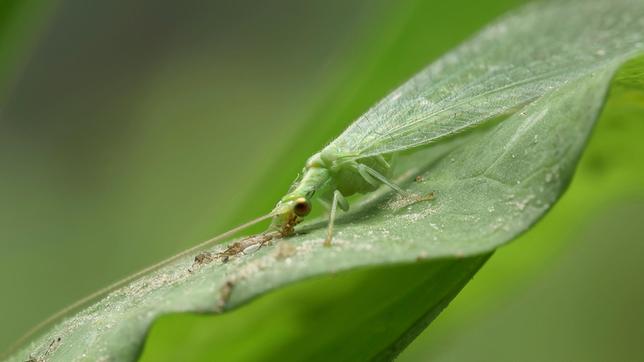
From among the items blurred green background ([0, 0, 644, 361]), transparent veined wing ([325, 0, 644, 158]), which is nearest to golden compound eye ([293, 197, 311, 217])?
transparent veined wing ([325, 0, 644, 158])

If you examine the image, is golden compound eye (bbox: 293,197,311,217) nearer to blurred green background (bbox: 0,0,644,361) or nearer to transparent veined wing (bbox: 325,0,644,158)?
transparent veined wing (bbox: 325,0,644,158)

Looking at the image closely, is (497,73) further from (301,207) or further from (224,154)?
(224,154)

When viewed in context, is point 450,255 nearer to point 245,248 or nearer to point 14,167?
point 245,248

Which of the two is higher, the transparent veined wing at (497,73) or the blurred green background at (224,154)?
the transparent veined wing at (497,73)

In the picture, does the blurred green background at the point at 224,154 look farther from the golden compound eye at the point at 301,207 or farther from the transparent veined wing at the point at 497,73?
the golden compound eye at the point at 301,207

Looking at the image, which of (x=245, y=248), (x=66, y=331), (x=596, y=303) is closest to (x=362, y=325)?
(x=245, y=248)

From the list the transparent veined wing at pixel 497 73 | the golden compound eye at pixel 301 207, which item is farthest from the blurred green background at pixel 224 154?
the golden compound eye at pixel 301 207
